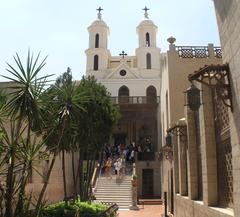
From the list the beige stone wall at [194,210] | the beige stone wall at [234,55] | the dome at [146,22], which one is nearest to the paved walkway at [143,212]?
the beige stone wall at [194,210]

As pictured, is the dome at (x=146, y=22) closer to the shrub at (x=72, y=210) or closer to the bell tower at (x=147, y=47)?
the bell tower at (x=147, y=47)

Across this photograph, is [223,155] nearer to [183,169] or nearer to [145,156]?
[183,169]

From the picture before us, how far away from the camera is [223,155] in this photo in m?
8.84

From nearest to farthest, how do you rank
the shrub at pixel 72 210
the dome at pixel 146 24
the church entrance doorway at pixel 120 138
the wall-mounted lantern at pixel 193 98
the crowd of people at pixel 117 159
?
the wall-mounted lantern at pixel 193 98, the shrub at pixel 72 210, the crowd of people at pixel 117 159, the church entrance doorway at pixel 120 138, the dome at pixel 146 24

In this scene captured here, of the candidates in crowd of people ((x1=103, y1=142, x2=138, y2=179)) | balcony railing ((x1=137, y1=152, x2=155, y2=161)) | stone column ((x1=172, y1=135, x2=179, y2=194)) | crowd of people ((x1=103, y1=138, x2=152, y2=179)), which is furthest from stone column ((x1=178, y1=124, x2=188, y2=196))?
balcony railing ((x1=137, y1=152, x2=155, y2=161))

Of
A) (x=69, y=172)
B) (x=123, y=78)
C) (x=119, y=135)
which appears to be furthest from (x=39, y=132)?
(x=123, y=78)

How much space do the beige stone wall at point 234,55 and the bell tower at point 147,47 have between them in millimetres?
34599

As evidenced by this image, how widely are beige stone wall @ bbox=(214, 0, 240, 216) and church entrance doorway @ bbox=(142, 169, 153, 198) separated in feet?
76.3

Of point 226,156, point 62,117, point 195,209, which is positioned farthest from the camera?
point 62,117

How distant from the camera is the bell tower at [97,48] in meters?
41.7

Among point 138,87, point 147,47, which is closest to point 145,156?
point 138,87

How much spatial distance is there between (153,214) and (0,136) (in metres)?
10.7

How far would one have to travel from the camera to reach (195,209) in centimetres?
1095

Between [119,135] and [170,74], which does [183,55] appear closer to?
[170,74]
